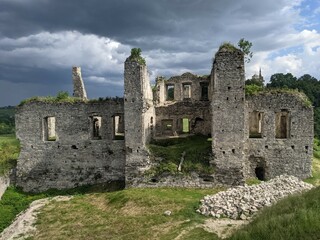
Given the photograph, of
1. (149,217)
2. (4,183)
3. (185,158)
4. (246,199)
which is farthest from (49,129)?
(246,199)

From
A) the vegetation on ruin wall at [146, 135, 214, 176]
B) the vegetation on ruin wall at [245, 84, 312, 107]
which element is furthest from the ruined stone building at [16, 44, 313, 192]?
the vegetation on ruin wall at [146, 135, 214, 176]

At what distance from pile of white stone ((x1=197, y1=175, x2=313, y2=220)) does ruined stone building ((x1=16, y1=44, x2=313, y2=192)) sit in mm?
2927

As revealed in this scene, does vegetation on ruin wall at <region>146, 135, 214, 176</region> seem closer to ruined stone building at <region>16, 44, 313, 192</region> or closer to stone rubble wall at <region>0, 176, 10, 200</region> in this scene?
ruined stone building at <region>16, 44, 313, 192</region>

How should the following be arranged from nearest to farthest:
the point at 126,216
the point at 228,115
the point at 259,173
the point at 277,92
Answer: the point at 126,216 → the point at 228,115 → the point at 277,92 → the point at 259,173

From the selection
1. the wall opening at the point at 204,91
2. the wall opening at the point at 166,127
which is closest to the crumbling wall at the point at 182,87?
the wall opening at the point at 204,91

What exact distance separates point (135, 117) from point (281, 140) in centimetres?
924

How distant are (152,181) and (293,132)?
9.25 metres

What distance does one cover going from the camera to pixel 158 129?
25.9m

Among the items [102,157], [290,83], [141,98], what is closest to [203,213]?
[141,98]

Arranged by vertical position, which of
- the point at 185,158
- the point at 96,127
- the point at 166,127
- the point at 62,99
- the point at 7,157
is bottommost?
the point at 7,157

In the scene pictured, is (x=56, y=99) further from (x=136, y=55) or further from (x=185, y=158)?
(x=185, y=158)

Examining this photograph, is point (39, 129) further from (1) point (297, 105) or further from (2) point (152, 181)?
(1) point (297, 105)

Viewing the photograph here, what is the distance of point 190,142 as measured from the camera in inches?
898

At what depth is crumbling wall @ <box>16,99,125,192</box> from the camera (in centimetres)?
2220
